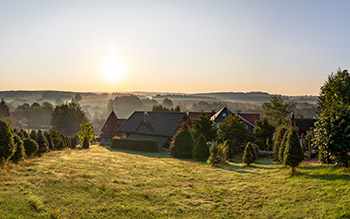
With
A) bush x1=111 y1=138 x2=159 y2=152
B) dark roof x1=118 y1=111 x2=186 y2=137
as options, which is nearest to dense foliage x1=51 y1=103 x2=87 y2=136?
dark roof x1=118 y1=111 x2=186 y2=137

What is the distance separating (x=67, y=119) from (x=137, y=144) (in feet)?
174

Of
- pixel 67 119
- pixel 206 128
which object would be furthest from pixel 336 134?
pixel 67 119

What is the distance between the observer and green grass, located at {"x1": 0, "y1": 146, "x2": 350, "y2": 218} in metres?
10.6

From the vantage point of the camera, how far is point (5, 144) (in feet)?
57.0

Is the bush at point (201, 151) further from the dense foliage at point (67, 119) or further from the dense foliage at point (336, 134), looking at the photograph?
the dense foliage at point (67, 119)

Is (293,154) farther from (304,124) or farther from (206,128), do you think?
(304,124)

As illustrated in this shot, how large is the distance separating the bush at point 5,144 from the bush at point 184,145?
20821mm

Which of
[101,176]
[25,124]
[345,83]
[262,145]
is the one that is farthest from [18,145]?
[25,124]

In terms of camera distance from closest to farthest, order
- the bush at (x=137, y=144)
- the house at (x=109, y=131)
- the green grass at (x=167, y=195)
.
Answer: the green grass at (x=167, y=195), the bush at (x=137, y=144), the house at (x=109, y=131)

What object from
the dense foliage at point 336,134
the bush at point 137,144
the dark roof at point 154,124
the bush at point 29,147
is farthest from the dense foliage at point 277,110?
the bush at point 29,147

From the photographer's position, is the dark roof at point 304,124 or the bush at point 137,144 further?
the dark roof at point 304,124

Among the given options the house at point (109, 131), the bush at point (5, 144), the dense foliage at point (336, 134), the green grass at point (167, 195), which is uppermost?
the dense foliage at point (336, 134)

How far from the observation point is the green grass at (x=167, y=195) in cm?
1057

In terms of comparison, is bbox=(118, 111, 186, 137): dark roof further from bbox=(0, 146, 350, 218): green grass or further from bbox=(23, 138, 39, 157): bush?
bbox=(0, 146, 350, 218): green grass
